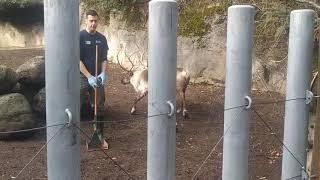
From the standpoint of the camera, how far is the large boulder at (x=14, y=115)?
19.3 feet

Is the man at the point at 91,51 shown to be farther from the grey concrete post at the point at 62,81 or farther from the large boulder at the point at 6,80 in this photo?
the grey concrete post at the point at 62,81

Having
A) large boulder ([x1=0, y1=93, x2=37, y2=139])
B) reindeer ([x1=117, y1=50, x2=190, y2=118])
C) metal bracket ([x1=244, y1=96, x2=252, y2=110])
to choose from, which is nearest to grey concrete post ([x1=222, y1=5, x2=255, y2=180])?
metal bracket ([x1=244, y1=96, x2=252, y2=110])

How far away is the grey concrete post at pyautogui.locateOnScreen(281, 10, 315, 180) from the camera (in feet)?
9.40

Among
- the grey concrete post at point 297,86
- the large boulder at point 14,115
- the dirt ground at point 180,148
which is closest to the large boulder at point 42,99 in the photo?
the dirt ground at point 180,148

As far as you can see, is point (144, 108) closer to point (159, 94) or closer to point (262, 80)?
point (262, 80)

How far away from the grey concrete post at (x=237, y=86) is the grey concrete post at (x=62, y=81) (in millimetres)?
895

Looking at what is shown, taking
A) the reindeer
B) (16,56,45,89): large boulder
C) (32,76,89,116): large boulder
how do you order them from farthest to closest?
1. the reindeer
2. (16,56,45,89): large boulder
3. (32,76,89,116): large boulder

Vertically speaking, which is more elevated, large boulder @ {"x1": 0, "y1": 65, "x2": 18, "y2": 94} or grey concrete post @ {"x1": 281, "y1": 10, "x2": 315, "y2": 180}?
grey concrete post @ {"x1": 281, "y1": 10, "x2": 315, "y2": 180}

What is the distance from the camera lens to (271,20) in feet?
19.7

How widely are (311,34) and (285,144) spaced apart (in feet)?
2.02

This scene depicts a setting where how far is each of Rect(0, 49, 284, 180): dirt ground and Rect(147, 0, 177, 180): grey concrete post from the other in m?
1.57

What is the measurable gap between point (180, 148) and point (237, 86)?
354 centimetres

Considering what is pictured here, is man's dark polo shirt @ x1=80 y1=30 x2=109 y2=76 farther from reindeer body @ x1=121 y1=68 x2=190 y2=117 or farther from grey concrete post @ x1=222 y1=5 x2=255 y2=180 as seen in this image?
grey concrete post @ x1=222 y1=5 x2=255 y2=180

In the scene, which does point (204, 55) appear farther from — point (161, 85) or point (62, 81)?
point (62, 81)
